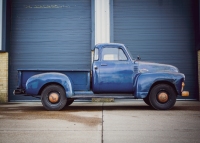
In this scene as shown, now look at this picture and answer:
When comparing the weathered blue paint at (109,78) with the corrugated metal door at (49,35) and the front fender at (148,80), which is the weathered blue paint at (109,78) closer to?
the front fender at (148,80)

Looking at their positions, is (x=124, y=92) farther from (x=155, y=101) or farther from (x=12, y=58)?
(x=12, y=58)

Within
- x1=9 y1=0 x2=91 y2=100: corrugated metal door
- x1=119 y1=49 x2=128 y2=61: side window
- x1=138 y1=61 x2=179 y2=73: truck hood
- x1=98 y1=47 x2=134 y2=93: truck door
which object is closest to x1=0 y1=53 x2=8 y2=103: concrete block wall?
x1=9 y1=0 x2=91 y2=100: corrugated metal door

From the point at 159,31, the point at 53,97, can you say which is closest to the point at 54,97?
the point at 53,97

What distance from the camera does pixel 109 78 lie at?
729 cm

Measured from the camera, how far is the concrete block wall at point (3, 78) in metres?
10.8

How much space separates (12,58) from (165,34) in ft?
23.4

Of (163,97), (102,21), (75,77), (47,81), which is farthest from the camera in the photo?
(102,21)

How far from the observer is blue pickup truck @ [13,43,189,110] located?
277 inches

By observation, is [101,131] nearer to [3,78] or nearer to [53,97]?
[53,97]

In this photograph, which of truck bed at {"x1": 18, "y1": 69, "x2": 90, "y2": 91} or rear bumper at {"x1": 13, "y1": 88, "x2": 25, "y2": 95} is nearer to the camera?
rear bumper at {"x1": 13, "y1": 88, "x2": 25, "y2": 95}

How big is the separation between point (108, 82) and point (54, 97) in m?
1.64

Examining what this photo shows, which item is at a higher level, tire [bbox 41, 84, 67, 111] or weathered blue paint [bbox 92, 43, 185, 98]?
weathered blue paint [bbox 92, 43, 185, 98]

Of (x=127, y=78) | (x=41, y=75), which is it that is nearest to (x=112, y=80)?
(x=127, y=78)

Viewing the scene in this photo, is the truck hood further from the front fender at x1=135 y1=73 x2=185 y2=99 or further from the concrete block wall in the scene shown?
the concrete block wall
